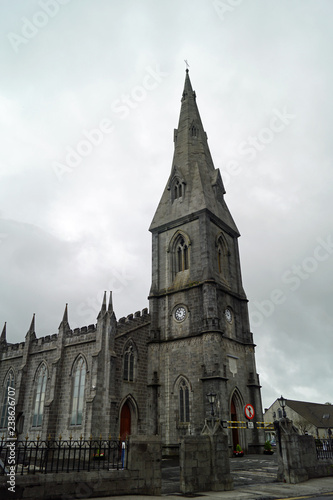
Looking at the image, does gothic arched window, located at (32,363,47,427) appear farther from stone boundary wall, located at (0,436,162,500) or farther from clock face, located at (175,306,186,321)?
stone boundary wall, located at (0,436,162,500)

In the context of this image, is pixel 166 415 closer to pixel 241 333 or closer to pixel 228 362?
pixel 228 362

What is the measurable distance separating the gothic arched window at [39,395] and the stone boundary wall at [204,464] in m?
22.4

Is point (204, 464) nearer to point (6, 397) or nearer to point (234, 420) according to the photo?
point (234, 420)

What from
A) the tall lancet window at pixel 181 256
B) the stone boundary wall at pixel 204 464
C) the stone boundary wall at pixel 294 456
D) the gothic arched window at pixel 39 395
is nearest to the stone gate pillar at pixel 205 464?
the stone boundary wall at pixel 204 464

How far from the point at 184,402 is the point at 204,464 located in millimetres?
14494

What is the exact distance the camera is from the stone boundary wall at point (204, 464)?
13490 mm

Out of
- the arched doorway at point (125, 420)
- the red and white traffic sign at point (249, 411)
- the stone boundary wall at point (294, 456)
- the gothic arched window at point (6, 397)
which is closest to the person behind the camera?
the stone boundary wall at point (294, 456)

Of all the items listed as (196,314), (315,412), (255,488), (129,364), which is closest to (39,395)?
(129,364)

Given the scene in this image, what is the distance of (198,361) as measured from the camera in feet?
92.9

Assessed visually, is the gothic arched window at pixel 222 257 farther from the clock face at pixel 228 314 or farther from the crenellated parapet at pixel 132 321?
the crenellated parapet at pixel 132 321

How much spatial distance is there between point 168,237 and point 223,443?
2248 cm

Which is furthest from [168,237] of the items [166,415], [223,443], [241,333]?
[223,443]

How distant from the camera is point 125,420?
2906 centimetres

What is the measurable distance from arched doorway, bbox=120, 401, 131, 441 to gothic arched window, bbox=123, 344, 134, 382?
1954mm
